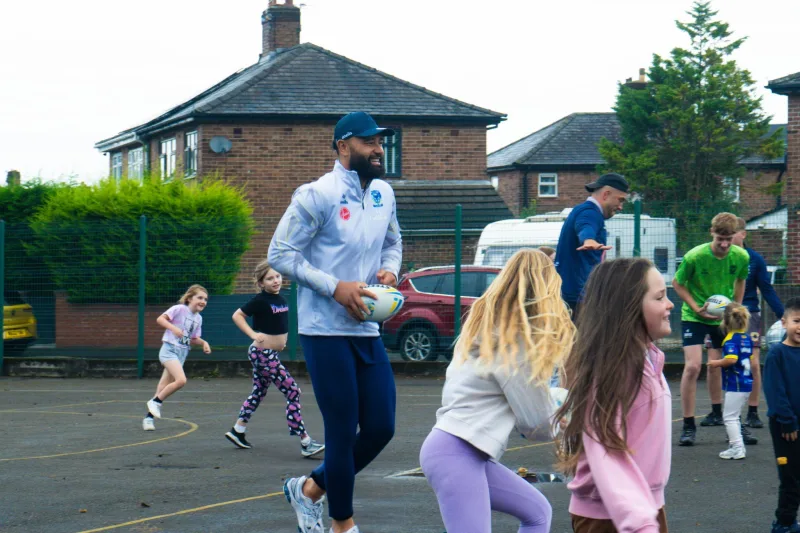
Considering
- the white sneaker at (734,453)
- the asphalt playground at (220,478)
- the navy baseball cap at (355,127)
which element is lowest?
the asphalt playground at (220,478)

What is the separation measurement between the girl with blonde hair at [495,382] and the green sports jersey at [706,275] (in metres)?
5.87

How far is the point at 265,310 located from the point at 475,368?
5.99 metres

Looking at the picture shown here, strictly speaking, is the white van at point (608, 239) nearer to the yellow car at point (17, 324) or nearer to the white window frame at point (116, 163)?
the yellow car at point (17, 324)

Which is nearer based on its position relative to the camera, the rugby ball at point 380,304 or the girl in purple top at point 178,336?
the rugby ball at point 380,304

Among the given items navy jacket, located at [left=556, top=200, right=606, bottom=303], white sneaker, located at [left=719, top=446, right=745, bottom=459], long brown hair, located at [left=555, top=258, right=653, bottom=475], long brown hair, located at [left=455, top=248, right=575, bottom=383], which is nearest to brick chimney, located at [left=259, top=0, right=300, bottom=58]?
navy jacket, located at [left=556, top=200, right=606, bottom=303]

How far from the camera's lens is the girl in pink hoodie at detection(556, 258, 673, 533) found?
3.59m

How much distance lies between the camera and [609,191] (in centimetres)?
891

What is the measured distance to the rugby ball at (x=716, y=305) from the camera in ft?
31.8

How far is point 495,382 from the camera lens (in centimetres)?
436

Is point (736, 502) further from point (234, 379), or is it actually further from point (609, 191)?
→ point (234, 379)

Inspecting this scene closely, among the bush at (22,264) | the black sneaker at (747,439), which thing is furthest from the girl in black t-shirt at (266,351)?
the bush at (22,264)

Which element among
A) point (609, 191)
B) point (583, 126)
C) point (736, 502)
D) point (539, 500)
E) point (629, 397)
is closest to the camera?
point (629, 397)

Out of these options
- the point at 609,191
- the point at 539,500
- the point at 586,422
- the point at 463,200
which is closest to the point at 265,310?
the point at 609,191

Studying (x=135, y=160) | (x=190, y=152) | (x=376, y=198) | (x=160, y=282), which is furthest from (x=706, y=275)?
(x=135, y=160)
